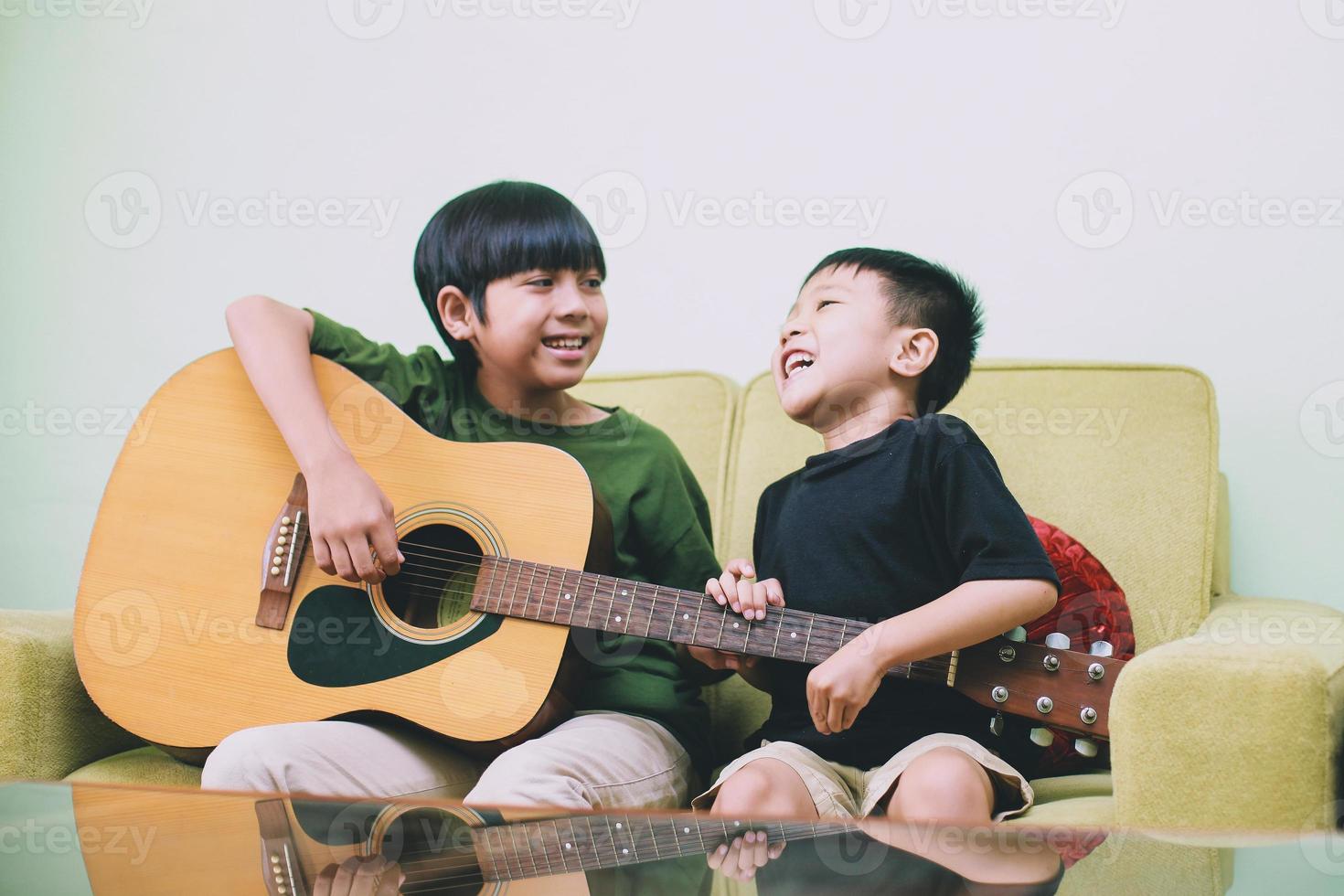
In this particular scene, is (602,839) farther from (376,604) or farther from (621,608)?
(376,604)

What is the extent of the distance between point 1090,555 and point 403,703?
2.74ft

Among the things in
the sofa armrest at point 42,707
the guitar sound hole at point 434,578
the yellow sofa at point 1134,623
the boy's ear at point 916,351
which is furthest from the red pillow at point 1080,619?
the sofa armrest at point 42,707

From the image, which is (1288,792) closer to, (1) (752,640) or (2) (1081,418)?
(1) (752,640)

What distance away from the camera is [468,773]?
1.24 meters

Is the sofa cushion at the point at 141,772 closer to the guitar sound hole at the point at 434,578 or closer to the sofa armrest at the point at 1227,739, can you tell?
the guitar sound hole at the point at 434,578

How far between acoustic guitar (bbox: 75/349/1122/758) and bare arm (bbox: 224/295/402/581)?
0.04m

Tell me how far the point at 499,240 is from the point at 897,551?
2.21 ft

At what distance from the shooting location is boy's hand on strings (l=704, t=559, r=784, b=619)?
1170 mm

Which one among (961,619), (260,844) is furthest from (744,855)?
(961,619)

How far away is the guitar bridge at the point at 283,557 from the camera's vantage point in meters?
1.25

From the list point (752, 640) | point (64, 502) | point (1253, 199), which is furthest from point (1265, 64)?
point (64, 502)

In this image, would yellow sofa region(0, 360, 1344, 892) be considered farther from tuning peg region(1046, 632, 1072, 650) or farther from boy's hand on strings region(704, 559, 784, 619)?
boy's hand on strings region(704, 559, 784, 619)

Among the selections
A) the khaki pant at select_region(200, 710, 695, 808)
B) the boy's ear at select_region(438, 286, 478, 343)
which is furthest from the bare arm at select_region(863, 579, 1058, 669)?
the boy's ear at select_region(438, 286, 478, 343)

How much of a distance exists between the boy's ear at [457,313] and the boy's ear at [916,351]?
1.89 feet
